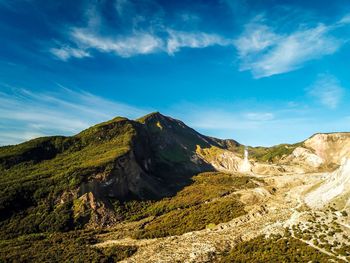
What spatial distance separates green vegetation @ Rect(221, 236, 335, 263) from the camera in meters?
50.1

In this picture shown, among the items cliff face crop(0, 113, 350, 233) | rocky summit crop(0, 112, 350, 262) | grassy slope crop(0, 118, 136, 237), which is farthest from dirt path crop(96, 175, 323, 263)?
grassy slope crop(0, 118, 136, 237)

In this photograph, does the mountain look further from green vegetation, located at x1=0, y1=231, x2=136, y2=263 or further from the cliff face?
green vegetation, located at x1=0, y1=231, x2=136, y2=263

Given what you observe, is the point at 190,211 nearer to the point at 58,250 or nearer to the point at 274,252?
the point at 58,250

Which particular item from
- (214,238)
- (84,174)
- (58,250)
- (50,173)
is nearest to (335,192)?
(214,238)

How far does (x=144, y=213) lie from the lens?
4080 inches

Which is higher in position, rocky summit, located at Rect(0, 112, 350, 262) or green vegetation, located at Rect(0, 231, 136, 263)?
rocky summit, located at Rect(0, 112, 350, 262)

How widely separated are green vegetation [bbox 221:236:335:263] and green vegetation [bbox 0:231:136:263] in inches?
907

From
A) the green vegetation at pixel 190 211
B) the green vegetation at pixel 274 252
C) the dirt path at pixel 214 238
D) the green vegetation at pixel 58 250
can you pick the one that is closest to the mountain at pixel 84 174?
the green vegetation at pixel 58 250

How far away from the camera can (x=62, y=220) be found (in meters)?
88.9

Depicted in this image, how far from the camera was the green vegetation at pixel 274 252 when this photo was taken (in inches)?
1974

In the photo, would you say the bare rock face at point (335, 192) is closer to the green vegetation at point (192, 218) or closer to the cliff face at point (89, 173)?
the cliff face at point (89, 173)

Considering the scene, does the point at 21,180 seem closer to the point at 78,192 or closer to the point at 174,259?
the point at 78,192

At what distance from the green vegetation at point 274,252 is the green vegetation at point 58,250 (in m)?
23.0

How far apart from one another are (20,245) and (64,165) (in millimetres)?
58389
